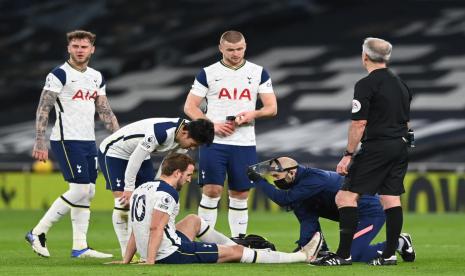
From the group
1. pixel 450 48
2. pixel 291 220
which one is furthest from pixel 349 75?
pixel 291 220

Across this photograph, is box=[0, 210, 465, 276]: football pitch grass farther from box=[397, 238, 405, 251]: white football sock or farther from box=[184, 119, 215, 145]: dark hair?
box=[184, 119, 215, 145]: dark hair

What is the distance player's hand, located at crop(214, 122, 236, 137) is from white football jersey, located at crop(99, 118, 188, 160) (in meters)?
1.05

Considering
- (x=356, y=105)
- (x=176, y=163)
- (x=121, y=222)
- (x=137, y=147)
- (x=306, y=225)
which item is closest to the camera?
(x=356, y=105)

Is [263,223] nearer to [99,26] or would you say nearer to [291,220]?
[291,220]

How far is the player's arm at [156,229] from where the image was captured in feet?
31.1

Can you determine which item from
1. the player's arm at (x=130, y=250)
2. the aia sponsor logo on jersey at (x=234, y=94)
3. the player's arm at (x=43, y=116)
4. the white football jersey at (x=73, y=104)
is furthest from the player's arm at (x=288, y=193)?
the player's arm at (x=43, y=116)

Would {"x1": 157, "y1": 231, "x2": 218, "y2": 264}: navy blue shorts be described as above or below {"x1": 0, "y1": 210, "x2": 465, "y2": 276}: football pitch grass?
above

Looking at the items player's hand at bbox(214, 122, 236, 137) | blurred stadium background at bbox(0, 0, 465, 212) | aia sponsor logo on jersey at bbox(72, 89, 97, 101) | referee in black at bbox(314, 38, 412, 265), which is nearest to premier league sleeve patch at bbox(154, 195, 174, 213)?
referee in black at bbox(314, 38, 412, 265)

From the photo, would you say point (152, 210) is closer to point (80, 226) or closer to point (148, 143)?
point (148, 143)

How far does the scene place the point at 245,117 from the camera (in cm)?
1154

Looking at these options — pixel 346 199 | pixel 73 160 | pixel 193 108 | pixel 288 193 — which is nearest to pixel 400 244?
pixel 346 199

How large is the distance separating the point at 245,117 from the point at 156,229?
7.77 ft

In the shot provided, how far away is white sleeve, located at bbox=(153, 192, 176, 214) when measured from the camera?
955 centimetres

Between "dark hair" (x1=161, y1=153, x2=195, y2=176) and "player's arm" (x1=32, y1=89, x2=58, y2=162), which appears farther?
"player's arm" (x1=32, y1=89, x2=58, y2=162)
